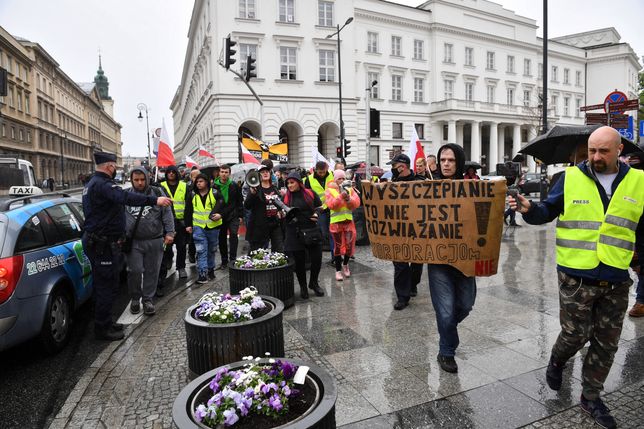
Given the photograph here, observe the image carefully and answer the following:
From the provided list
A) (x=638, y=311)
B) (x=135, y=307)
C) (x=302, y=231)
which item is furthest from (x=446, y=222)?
(x=135, y=307)

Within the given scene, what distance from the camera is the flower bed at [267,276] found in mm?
5566

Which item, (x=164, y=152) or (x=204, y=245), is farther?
(x=164, y=152)

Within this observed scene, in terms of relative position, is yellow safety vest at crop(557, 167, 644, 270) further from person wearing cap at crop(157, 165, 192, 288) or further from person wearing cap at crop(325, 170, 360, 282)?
person wearing cap at crop(157, 165, 192, 288)

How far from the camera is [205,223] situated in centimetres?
768

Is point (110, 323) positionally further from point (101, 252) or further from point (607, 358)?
point (607, 358)

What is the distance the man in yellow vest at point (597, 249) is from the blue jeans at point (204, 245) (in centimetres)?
578

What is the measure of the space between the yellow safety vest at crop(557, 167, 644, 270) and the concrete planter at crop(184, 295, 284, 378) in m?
2.30

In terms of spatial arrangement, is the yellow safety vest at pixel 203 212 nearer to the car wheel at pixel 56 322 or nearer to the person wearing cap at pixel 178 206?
the person wearing cap at pixel 178 206

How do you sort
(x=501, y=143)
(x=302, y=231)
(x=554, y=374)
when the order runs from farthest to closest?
(x=501, y=143) < (x=302, y=231) < (x=554, y=374)

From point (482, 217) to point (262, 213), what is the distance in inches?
156

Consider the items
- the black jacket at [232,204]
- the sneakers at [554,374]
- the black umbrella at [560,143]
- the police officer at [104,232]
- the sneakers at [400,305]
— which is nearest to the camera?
the sneakers at [554,374]

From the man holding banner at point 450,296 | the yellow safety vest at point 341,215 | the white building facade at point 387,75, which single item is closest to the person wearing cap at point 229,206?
the yellow safety vest at point 341,215

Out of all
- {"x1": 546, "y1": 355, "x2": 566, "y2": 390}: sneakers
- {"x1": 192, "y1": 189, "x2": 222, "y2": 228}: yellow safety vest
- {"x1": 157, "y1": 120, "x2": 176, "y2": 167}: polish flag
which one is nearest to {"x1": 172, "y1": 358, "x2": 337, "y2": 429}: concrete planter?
{"x1": 546, "y1": 355, "x2": 566, "y2": 390}: sneakers

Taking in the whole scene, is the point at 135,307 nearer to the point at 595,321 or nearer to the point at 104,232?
the point at 104,232
